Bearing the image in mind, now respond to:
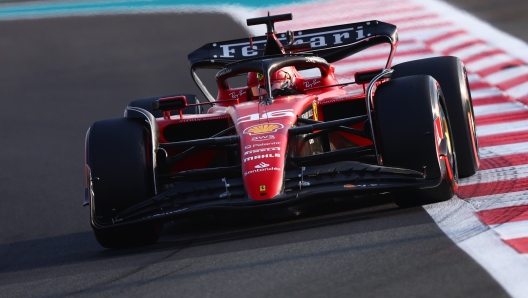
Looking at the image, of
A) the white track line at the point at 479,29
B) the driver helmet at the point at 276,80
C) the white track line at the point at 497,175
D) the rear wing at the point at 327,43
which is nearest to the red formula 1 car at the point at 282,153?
the white track line at the point at 497,175

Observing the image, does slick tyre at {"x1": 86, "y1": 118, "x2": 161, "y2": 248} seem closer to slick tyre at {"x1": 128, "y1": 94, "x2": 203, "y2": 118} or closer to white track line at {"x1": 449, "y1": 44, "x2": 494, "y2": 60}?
slick tyre at {"x1": 128, "y1": 94, "x2": 203, "y2": 118}

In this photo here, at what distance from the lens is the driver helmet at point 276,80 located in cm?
824

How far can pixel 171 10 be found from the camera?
18.5 m

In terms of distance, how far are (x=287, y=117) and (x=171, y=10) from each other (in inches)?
473

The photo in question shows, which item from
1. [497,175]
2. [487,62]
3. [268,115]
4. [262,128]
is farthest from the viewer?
[487,62]

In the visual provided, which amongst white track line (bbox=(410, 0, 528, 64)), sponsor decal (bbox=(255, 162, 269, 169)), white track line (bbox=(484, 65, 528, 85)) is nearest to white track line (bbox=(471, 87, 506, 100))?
white track line (bbox=(484, 65, 528, 85))

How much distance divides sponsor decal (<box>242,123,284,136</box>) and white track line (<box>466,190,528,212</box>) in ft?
4.46

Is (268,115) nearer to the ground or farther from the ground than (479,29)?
farther from the ground

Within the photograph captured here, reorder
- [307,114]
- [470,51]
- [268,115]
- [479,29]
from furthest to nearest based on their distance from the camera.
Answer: [479,29] < [470,51] < [307,114] < [268,115]

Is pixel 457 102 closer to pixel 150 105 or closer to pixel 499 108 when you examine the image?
pixel 150 105

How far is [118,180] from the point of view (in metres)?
6.49

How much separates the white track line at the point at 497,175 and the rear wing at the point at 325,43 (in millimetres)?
1698

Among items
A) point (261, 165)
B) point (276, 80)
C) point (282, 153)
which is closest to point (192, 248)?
point (261, 165)

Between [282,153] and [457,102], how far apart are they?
1.90 m
